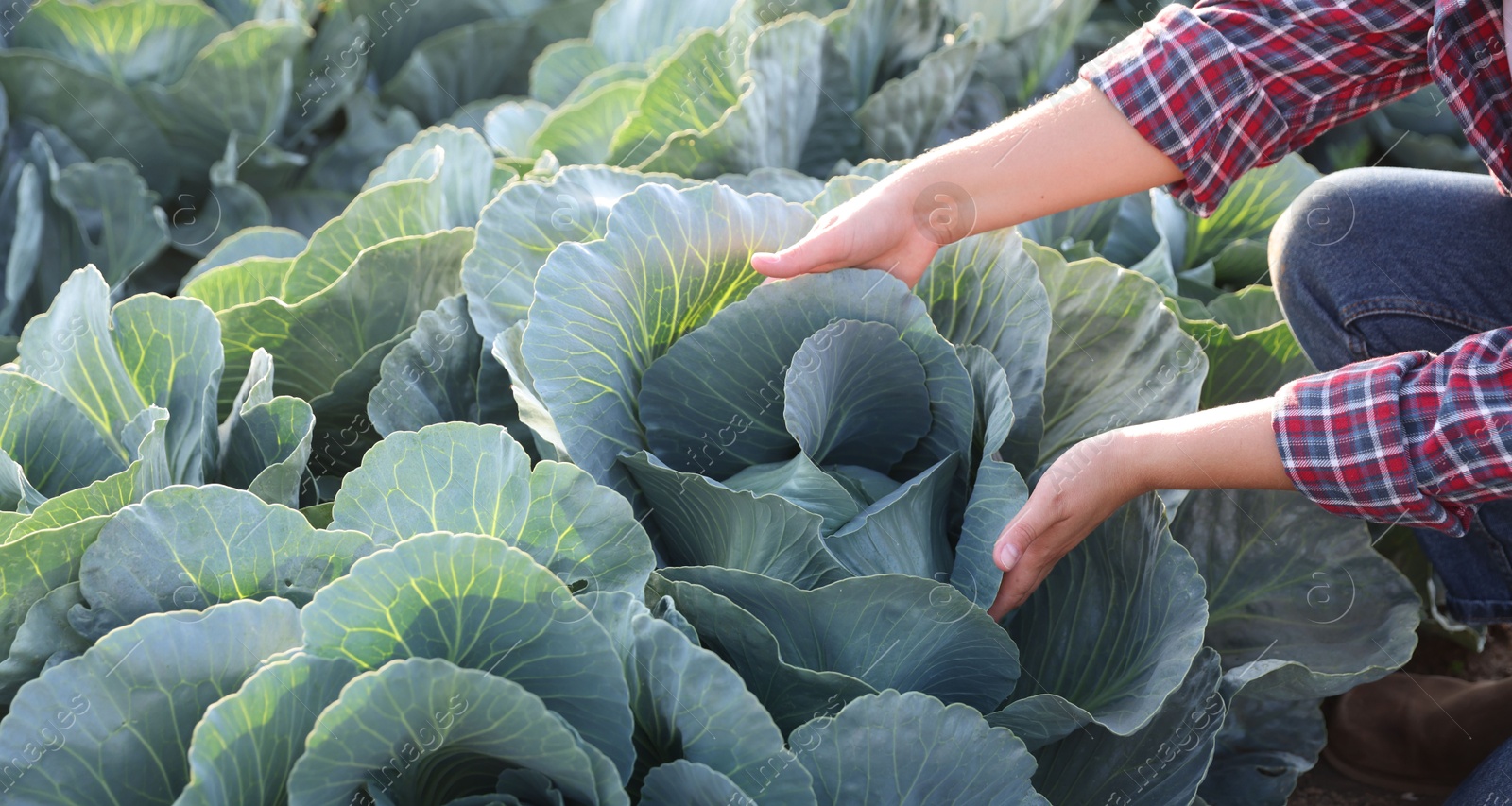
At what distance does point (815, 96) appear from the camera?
2576 millimetres

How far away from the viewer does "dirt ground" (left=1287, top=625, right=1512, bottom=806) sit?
2.08 metres

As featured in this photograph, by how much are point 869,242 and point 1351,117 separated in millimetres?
755

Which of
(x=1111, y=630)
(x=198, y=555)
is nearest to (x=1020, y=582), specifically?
(x=1111, y=630)

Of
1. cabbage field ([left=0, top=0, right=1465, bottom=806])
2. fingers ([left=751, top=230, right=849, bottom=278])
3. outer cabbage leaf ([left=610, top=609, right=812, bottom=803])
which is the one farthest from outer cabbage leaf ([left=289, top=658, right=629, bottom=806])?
fingers ([left=751, top=230, right=849, bottom=278])

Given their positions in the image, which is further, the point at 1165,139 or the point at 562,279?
Answer: the point at 1165,139

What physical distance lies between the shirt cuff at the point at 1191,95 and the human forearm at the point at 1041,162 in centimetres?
2

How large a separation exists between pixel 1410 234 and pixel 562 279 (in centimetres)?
129

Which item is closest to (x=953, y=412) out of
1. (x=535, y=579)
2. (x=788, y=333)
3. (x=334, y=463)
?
(x=788, y=333)

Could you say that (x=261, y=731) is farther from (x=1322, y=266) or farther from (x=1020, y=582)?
(x=1322, y=266)

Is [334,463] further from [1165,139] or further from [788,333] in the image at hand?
[1165,139]

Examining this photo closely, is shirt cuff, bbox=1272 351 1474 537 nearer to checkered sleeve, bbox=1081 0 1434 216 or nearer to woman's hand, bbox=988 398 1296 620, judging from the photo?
woman's hand, bbox=988 398 1296 620

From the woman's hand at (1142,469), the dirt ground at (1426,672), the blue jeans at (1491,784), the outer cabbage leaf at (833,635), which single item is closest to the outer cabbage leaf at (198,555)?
the outer cabbage leaf at (833,635)

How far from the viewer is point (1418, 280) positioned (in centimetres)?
180

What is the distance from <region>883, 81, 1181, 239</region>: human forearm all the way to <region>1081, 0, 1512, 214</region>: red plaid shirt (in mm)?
Result: 29
